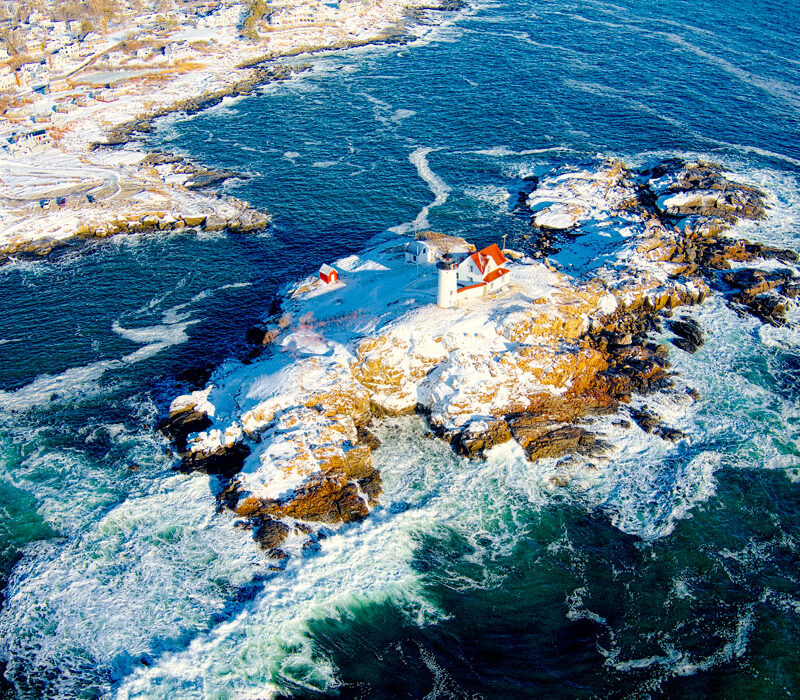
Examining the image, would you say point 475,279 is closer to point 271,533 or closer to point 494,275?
point 494,275

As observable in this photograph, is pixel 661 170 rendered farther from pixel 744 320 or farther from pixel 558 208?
pixel 744 320

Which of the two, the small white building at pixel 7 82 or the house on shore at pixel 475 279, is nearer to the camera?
the house on shore at pixel 475 279

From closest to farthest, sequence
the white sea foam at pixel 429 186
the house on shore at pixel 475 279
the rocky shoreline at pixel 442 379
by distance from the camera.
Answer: the rocky shoreline at pixel 442 379 → the house on shore at pixel 475 279 → the white sea foam at pixel 429 186

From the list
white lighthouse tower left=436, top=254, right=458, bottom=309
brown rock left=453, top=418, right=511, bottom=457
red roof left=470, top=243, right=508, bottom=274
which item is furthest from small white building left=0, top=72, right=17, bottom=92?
brown rock left=453, top=418, right=511, bottom=457

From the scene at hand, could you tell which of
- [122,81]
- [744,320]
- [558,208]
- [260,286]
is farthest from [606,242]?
[122,81]

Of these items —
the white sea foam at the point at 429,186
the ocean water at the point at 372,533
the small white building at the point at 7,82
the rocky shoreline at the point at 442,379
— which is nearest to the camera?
the ocean water at the point at 372,533

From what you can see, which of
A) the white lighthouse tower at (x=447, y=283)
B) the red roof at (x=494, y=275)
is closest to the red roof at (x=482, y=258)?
the red roof at (x=494, y=275)

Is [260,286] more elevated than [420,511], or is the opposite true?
[260,286]

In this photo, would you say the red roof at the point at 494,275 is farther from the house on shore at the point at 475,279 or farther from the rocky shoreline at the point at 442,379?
the rocky shoreline at the point at 442,379
